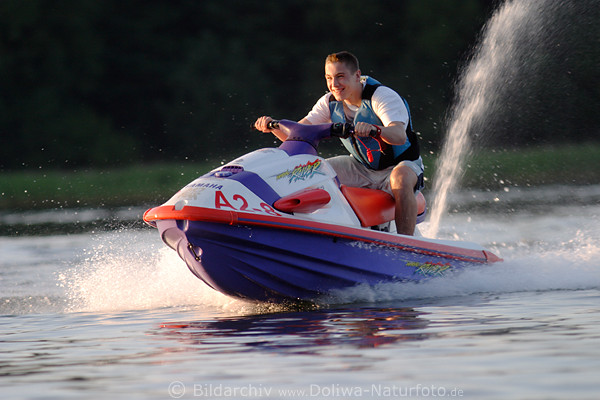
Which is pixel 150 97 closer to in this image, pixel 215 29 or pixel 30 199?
pixel 215 29

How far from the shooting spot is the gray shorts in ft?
23.8

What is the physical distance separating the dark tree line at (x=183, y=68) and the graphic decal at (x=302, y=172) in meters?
28.8

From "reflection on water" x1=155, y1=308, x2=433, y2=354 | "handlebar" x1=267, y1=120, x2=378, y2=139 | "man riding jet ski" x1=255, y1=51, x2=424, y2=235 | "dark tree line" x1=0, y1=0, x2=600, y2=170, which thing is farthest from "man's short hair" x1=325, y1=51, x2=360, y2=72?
"dark tree line" x1=0, y1=0, x2=600, y2=170

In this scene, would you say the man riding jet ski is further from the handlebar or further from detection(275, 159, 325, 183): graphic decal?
detection(275, 159, 325, 183): graphic decal

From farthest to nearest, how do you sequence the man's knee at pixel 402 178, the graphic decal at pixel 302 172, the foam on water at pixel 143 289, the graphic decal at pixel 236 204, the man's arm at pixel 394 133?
the foam on water at pixel 143 289
the man's knee at pixel 402 178
the man's arm at pixel 394 133
the graphic decal at pixel 302 172
the graphic decal at pixel 236 204

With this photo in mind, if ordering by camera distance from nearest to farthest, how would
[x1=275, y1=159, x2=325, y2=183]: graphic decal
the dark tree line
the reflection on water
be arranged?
the reflection on water
[x1=275, y1=159, x2=325, y2=183]: graphic decal
the dark tree line

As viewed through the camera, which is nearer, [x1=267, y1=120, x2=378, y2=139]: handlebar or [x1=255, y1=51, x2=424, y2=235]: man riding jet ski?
[x1=267, y1=120, x2=378, y2=139]: handlebar

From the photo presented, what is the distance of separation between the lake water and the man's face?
126 centimetres

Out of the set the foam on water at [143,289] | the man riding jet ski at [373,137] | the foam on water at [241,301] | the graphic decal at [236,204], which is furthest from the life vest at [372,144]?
the foam on water at [143,289]

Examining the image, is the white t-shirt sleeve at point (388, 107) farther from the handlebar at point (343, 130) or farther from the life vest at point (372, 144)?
the handlebar at point (343, 130)

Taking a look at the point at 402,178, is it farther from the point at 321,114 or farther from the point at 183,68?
the point at 183,68

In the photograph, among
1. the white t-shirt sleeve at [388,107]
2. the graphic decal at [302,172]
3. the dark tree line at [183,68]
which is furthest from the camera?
the dark tree line at [183,68]

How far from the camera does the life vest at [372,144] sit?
7.06 metres

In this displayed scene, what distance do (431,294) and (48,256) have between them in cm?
539
